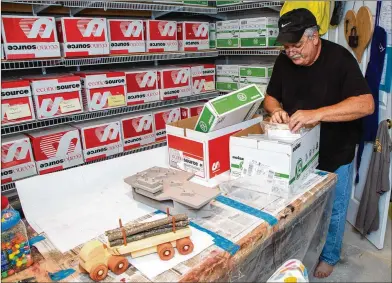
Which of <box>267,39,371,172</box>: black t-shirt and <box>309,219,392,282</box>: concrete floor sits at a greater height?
<box>267,39,371,172</box>: black t-shirt

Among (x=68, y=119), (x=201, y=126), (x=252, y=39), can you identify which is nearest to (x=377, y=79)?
(x=252, y=39)

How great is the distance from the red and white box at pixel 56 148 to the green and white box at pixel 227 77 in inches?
55.7

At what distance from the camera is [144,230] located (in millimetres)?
856

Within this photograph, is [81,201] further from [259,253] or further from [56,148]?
[56,148]

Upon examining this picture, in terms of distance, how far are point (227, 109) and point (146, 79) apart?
1355mm

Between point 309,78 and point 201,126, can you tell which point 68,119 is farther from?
point 309,78

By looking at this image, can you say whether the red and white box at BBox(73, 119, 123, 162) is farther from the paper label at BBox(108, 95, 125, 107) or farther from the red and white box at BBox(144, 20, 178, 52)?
the red and white box at BBox(144, 20, 178, 52)

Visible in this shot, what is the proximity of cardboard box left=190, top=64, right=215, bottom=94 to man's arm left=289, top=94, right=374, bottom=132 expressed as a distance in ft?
5.03

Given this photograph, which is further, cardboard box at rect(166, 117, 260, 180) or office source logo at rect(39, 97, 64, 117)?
office source logo at rect(39, 97, 64, 117)

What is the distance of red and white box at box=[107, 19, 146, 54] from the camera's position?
7.45 feet

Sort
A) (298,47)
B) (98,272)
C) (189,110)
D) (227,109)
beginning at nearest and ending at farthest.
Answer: (98,272) → (227,109) → (298,47) → (189,110)

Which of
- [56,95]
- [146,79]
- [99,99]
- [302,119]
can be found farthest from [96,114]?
[302,119]

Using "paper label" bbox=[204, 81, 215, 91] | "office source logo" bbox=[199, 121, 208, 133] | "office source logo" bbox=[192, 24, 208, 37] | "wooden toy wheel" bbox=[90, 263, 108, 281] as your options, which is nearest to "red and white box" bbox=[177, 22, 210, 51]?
"office source logo" bbox=[192, 24, 208, 37]

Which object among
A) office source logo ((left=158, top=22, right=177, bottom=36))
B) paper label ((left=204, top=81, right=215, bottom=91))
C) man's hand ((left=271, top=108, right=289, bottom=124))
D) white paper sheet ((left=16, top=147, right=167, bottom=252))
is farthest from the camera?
paper label ((left=204, top=81, right=215, bottom=91))
